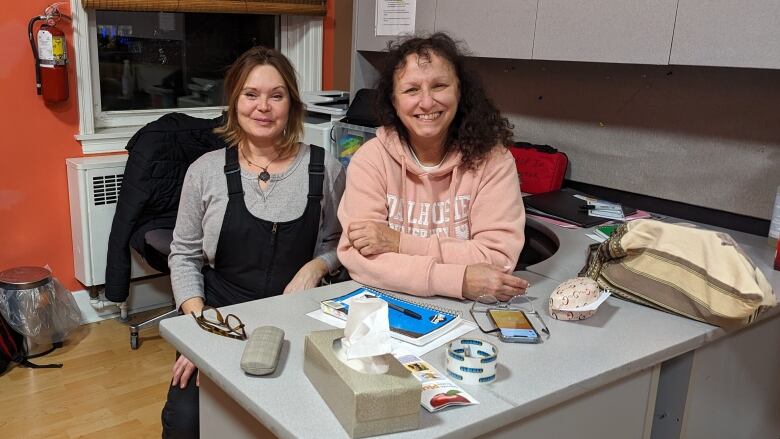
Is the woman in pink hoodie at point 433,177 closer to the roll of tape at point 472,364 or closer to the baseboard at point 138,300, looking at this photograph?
the roll of tape at point 472,364

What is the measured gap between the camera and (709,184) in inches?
97.6

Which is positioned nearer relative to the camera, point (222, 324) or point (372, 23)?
point (222, 324)

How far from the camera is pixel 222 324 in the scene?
1421 mm

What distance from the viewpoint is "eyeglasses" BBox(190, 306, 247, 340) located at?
139 cm

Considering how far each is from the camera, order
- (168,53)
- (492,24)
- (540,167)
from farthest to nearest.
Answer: (168,53) < (540,167) < (492,24)

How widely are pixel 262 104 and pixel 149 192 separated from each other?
1170 millimetres

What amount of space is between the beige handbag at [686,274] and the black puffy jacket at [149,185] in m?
1.84

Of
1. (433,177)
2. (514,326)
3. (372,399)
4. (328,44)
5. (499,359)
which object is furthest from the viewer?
(328,44)

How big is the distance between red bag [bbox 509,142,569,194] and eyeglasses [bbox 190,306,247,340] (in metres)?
1.63

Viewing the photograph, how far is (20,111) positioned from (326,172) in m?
1.65

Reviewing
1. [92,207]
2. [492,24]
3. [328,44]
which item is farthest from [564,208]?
[92,207]

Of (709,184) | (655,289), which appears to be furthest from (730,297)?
(709,184)

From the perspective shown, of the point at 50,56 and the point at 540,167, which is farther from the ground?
the point at 50,56

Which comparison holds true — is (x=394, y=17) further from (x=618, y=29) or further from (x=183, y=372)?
(x=183, y=372)
